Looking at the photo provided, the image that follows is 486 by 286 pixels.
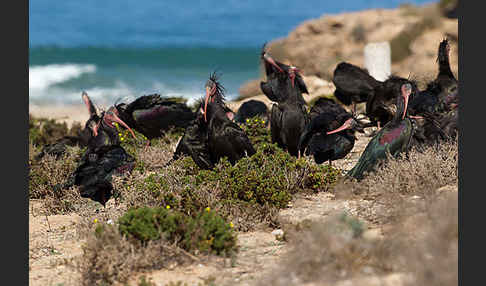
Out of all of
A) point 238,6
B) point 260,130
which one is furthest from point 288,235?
point 238,6

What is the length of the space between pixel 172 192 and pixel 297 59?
897 inches

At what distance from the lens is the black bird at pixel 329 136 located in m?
8.32

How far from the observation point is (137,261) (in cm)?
504

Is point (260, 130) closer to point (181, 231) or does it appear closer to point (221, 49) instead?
point (181, 231)

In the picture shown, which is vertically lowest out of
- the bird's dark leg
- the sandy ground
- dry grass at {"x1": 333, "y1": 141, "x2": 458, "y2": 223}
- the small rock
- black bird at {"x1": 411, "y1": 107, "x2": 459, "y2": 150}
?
the sandy ground

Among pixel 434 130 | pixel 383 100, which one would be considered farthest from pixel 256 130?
pixel 434 130

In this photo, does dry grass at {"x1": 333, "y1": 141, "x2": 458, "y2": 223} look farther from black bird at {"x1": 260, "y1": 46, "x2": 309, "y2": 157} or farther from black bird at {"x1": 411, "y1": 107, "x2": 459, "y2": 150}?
black bird at {"x1": 260, "y1": 46, "x2": 309, "y2": 157}

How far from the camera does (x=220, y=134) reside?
806 centimetres

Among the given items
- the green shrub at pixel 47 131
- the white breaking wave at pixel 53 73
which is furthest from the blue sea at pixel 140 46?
the green shrub at pixel 47 131

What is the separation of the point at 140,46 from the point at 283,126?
57.0 metres

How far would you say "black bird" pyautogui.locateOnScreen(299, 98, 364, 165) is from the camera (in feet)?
27.3

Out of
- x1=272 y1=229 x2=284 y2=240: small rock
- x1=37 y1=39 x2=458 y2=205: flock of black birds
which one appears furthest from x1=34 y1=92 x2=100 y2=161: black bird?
x1=272 y1=229 x2=284 y2=240: small rock

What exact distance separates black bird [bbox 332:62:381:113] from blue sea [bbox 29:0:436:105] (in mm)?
18388

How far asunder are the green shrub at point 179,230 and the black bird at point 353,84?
7224mm
